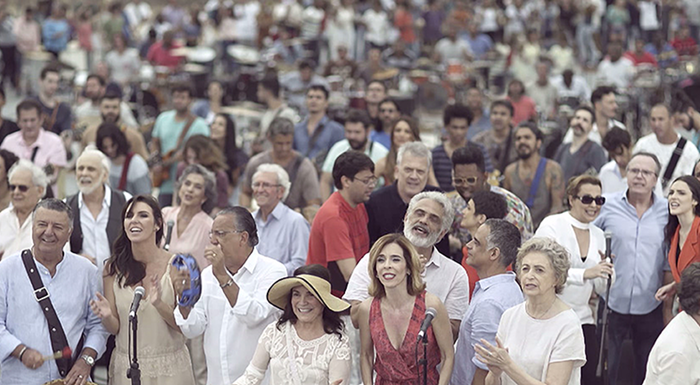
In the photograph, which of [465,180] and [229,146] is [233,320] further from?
[229,146]

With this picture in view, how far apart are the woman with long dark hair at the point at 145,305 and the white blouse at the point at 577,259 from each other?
2.22 m

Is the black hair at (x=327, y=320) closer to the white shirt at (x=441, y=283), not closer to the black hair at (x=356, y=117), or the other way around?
the white shirt at (x=441, y=283)

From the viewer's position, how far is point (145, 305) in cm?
588

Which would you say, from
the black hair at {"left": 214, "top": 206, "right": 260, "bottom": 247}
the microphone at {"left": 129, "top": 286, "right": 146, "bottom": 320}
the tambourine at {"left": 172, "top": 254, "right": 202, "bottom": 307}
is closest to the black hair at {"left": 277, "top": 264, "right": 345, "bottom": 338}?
the tambourine at {"left": 172, "top": 254, "right": 202, "bottom": 307}

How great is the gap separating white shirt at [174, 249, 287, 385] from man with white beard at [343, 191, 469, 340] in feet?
1.47

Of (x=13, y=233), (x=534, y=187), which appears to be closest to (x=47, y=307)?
(x=13, y=233)

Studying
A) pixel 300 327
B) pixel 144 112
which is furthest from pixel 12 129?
pixel 144 112

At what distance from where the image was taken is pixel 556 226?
21.6 feet

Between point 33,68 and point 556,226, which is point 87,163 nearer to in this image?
point 556,226

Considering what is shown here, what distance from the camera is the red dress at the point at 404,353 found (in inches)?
208

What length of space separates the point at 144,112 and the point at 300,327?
467 inches

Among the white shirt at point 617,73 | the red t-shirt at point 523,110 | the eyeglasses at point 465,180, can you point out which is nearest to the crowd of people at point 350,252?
the eyeglasses at point 465,180

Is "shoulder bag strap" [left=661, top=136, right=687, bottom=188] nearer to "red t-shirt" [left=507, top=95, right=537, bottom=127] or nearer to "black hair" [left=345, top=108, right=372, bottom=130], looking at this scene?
"black hair" [left=345, top=108, right=372, bottom=130]

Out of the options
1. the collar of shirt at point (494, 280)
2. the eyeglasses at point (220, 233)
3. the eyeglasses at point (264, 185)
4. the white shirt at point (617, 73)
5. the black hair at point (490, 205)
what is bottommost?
the collar of shirt at point (494, 280)
